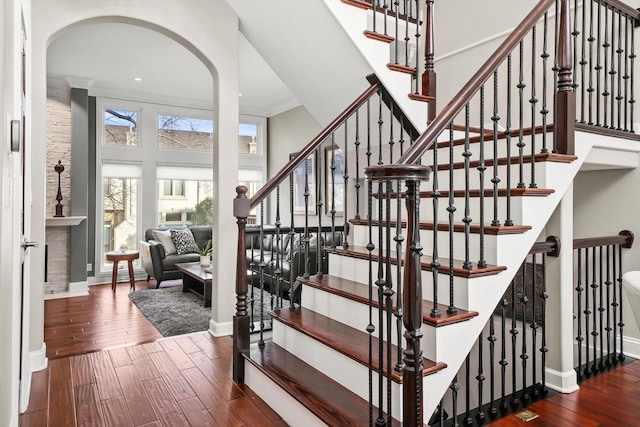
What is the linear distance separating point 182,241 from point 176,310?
2.11 m

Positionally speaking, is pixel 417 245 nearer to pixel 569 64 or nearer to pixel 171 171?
pixel 569 64

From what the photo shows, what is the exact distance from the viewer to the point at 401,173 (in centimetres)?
154

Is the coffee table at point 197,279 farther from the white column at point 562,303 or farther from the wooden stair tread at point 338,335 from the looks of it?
the white column at point 562,303

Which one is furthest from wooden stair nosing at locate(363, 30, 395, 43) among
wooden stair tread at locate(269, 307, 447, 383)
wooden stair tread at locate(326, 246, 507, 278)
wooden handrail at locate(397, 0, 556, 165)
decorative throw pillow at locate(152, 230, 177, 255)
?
decorative throw pillow at locate(152, 230, 177, 255)

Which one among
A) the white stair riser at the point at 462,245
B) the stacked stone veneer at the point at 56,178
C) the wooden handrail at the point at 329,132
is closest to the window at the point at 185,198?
→ the stacked stone veneer at the point at 56,178

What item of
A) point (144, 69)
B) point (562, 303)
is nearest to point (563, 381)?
point (562, 303)

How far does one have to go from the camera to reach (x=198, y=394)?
8.23 feet

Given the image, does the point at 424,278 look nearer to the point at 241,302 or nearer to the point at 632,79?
the point at 241,302

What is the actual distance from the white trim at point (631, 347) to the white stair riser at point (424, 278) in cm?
197

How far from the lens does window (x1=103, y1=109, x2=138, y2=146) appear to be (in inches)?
269

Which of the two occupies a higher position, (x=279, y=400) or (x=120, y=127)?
(x=120, y=127)

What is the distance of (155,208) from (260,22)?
4.57m

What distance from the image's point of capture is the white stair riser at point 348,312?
1.92 m

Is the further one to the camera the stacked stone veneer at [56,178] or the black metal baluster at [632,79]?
the stacked stone veneer at [56,178]
